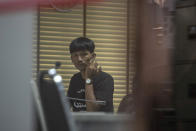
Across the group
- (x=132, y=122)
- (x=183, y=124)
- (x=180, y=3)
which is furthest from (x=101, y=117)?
(x=180, y=3)

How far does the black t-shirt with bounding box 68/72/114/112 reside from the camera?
116 inches

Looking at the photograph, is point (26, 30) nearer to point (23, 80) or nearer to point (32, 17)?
point (32, 17)

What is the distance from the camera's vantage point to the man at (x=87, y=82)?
2.90 meters

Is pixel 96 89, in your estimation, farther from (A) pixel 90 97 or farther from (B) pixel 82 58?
(B) pixel 82 58

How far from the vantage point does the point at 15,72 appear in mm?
2291

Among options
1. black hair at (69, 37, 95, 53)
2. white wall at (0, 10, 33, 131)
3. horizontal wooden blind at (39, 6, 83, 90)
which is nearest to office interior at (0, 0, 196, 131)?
white wall at (0, 10, 33, 131)

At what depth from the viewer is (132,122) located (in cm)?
160

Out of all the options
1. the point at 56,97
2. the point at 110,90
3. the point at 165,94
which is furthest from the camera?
the point at 110,90

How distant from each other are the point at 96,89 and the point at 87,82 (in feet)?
0.30

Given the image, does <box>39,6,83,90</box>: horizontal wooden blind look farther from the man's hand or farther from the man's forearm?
the man's forearm

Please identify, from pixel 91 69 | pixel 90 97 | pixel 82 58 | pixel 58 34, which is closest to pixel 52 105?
pixel 90 97

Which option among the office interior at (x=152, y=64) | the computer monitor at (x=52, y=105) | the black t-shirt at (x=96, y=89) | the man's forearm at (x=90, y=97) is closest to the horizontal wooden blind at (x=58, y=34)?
the black t-shirt at (x=96, y=89)

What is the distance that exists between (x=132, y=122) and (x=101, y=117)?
0.55ft

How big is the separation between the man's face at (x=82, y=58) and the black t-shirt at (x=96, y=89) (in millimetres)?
76
